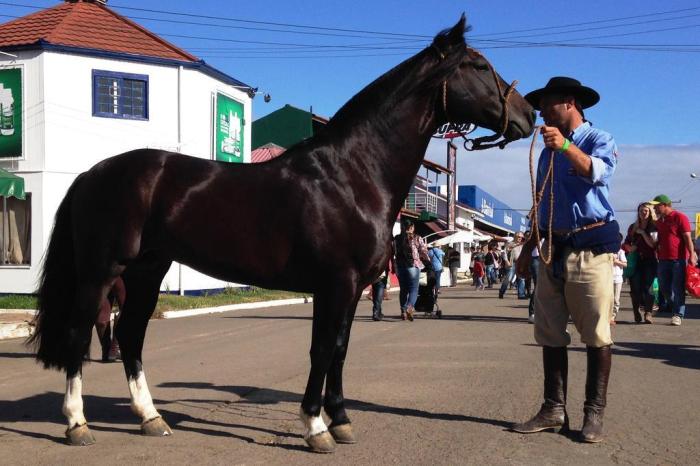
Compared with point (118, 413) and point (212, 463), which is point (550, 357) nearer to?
point (212, 463)

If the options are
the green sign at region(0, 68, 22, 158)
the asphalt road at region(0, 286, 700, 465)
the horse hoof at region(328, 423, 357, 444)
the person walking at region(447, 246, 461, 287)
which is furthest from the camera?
the person walking at region(447, 246, 461, 287)

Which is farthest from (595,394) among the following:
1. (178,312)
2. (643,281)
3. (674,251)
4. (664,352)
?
(178,312)

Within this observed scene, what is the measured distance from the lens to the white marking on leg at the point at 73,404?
454 cm

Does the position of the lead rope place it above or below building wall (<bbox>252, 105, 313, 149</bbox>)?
below

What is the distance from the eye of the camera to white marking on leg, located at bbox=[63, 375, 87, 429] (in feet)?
14.9

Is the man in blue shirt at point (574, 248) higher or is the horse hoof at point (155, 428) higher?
the man in blue shirt at point (574, 248)

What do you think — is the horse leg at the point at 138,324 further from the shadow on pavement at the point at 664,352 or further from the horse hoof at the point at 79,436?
the shadow on pavement at the point at 664,352

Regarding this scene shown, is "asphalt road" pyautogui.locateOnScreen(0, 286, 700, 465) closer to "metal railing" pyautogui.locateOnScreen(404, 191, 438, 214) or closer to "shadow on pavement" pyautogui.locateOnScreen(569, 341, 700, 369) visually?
"shadow on pavement" pyautogui.locateOnScreen(569, 341, 700, 369)

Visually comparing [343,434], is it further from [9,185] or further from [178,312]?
[9,185]

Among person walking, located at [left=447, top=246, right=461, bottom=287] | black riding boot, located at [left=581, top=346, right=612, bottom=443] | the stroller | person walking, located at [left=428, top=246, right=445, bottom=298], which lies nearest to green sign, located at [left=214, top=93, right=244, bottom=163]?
person walking, located at [left=428, top=246, right=445, bottom=298]

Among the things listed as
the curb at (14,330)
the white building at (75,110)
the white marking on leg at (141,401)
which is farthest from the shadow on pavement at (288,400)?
the white building at (75,110)

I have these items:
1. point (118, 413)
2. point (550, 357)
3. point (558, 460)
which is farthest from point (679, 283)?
point (118, 413)

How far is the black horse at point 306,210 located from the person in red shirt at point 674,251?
8193 millimetres

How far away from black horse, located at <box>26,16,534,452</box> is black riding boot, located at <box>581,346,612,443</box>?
147 centimetres
